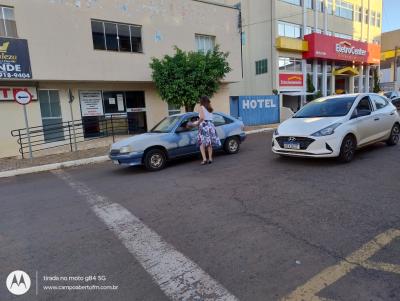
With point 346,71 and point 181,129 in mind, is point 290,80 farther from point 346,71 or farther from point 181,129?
point 181,129

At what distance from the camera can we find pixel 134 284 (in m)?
2.77

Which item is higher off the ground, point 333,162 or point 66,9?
point 66,9

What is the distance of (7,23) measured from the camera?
11.9 m

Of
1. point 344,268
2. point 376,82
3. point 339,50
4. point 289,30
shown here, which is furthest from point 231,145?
point 376,82

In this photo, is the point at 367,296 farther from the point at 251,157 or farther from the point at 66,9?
the point at 66,9

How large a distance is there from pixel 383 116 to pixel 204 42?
40.6ft

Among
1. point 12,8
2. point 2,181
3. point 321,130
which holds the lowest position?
point 2,181

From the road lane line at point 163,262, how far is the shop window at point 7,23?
1101 centimetres

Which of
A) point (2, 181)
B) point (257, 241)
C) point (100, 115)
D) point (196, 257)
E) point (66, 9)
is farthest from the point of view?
point (100, 115)

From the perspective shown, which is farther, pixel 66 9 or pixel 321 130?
pixel 66 9

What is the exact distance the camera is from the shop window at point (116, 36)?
13875mm

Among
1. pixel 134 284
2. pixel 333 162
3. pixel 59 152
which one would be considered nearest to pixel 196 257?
pixel 134 284

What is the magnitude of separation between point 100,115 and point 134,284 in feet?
43.7

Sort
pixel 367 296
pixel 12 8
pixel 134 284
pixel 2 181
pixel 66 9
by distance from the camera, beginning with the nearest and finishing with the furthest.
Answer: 1. pixel 367 296
2. pixel 134 284
3. pixel 2 181
4. pixel 12 8
5. pixel 66 9
